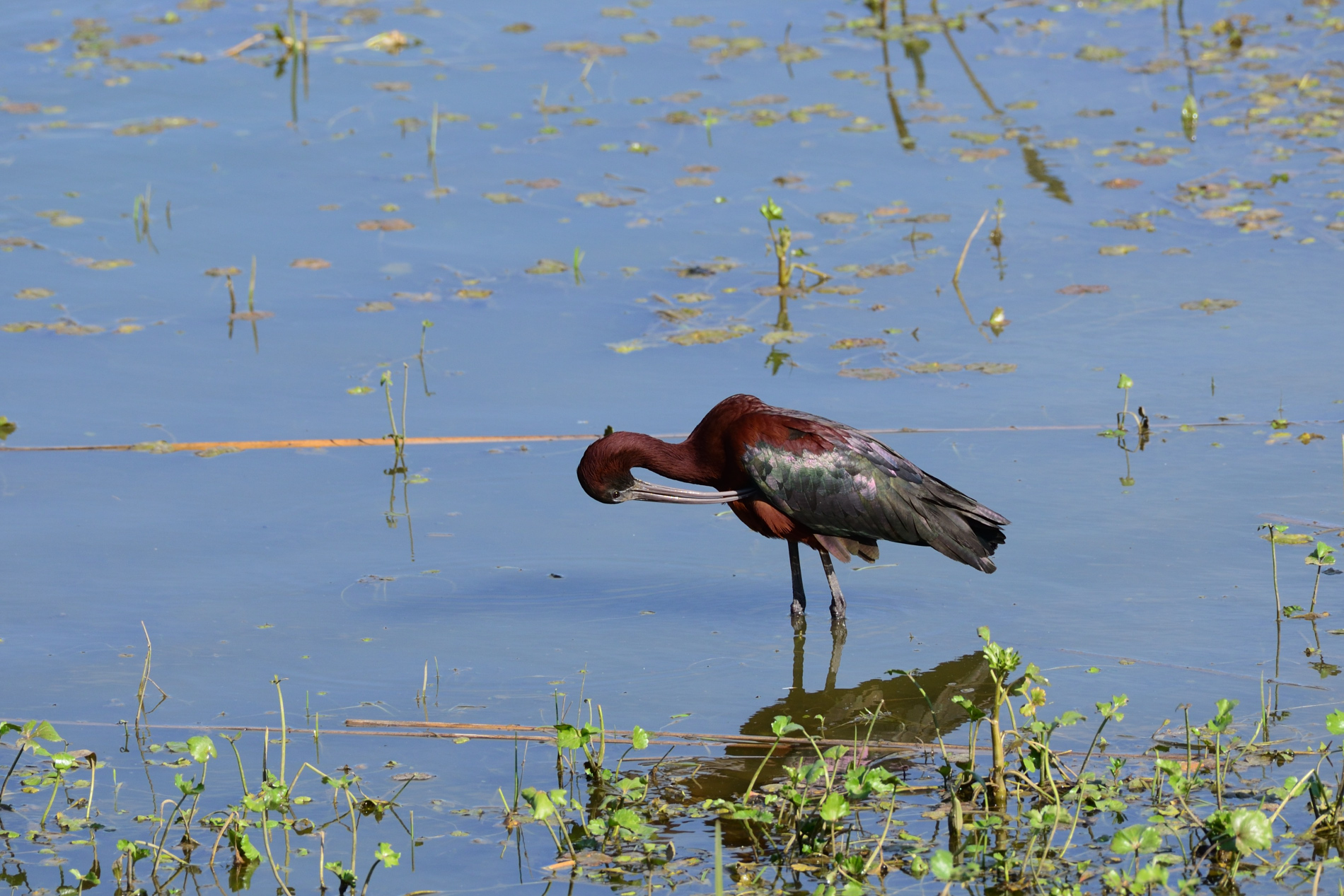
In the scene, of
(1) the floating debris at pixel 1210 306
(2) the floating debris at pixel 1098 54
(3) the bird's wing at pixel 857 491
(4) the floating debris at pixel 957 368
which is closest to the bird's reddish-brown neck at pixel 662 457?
(3) the bird's wing at pixel 857 491

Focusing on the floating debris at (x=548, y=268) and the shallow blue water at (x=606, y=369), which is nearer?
the shallow blue water at (x=606, y=369)

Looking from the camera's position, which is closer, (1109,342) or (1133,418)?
(1133,418)

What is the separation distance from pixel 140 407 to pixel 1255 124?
26.7ft

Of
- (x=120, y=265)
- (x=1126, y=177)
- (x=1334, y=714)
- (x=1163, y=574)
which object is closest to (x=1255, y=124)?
(x=1126, y=177)

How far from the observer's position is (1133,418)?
285 inches

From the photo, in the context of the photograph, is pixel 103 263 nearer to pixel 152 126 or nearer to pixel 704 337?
pixel 152 126

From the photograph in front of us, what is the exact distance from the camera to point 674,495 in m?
5.66

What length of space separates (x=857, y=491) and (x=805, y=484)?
0.19 m

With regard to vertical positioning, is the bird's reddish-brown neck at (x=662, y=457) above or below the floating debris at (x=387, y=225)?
below

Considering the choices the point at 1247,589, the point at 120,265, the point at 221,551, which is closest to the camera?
the point at 1247,589

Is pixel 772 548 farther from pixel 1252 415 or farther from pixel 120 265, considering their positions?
pixel 120 265

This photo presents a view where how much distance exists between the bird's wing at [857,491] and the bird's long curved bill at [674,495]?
13 cm

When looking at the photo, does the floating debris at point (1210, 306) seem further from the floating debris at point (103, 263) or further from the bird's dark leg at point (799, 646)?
the floating debris at point (103, 263)

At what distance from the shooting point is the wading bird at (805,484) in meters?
5.53
